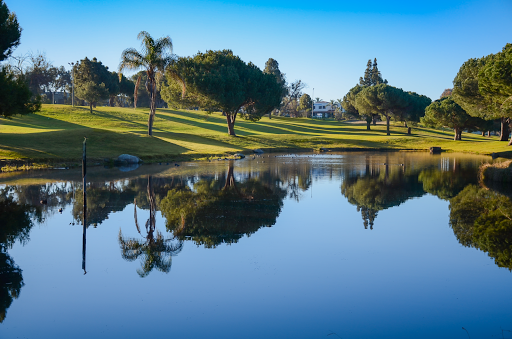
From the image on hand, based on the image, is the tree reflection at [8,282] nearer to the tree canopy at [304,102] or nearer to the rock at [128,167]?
the rock at [128,167]

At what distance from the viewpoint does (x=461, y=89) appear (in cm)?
6141

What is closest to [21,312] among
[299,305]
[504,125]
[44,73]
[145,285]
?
[145,285]

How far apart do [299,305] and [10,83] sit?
101ft

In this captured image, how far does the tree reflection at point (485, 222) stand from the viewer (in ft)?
34.3

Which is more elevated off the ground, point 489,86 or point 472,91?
point 472,91

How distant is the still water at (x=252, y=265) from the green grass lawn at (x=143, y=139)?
58.4 feet

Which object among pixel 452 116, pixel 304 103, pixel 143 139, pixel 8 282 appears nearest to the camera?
pixel 8 282

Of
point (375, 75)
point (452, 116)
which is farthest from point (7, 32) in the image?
point (375, 75)

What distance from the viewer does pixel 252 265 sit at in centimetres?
912

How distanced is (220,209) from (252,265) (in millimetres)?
5953

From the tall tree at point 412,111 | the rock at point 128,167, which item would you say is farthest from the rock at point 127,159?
the tall tree at point 412,111

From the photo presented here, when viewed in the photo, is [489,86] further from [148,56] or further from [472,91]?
[148,56]

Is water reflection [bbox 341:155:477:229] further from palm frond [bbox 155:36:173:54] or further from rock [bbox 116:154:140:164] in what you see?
palm frond [bbox 155:36:173:54]

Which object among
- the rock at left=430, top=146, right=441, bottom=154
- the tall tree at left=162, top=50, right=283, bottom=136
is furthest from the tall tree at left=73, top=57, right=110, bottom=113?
the rock at left=430, top=146, right=441, bottom=154
